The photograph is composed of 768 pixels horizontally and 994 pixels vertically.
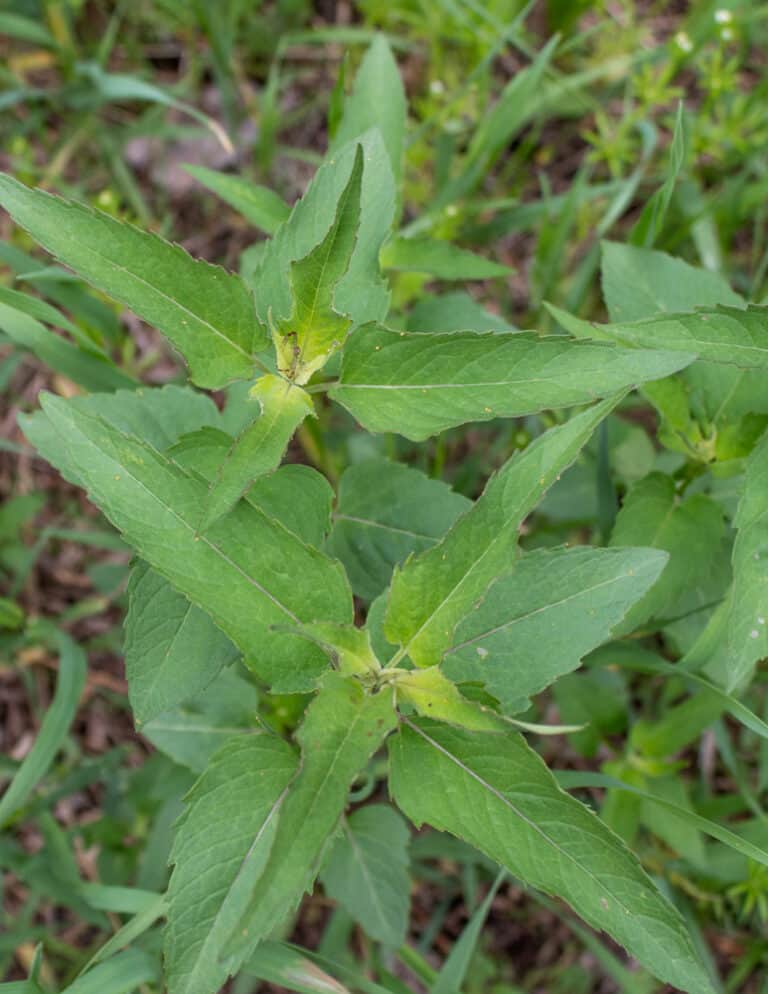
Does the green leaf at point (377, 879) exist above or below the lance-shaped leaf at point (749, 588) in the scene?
below

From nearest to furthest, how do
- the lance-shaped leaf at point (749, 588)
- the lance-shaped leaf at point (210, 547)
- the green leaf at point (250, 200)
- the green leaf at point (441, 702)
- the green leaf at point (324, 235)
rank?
1. the green leaf at point (441, 702)
2. the lance-shaped leaf at point (210, 547)
3. the lance-shaped leaf at point (749, 588)
4. the green leaf at point (324, 235)
5. the green leaf at point (250, 200)

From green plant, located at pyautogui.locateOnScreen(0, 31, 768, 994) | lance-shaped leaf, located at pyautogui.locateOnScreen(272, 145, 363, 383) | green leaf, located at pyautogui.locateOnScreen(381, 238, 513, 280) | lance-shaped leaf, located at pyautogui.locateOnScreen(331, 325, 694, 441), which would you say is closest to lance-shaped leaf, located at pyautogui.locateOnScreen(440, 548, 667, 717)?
green plant, located at pyautogui.locateOnScreen(0, 31, 768, 994)

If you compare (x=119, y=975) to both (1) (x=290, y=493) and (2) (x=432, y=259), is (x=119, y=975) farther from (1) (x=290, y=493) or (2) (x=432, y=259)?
(2) (x=432, y=259)

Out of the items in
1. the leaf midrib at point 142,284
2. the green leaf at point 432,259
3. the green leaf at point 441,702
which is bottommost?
the green leaf at point 441,702

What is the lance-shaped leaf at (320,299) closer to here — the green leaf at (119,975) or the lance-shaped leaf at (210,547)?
the lance-shaped leaf at (210,547)

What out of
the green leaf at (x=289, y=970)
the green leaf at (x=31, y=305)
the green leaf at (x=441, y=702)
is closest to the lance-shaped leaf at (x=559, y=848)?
the green leaf at (x=441, y=702)

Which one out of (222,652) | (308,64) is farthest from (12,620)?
(308,64)

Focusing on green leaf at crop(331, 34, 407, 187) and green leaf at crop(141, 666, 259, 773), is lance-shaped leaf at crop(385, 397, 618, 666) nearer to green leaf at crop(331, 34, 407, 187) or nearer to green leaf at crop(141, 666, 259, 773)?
green leaf at crop(141, 666, 259, 773)

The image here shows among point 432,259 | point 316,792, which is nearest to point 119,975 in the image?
point 316,792
